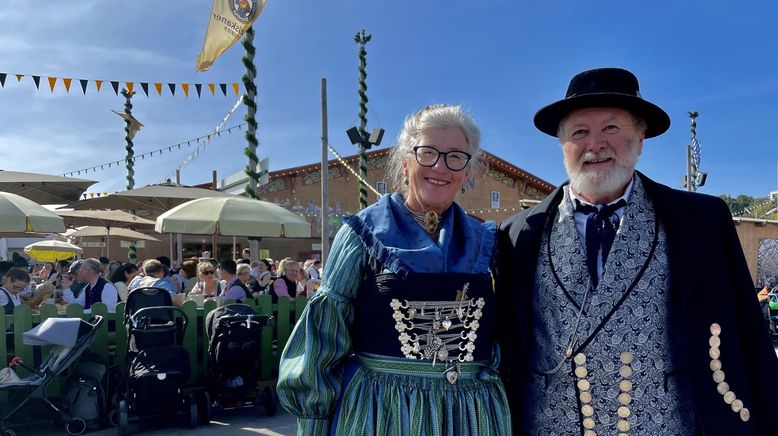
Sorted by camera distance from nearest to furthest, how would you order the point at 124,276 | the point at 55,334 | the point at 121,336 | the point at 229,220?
the point at 55,334 < the point at 121,336 < the point at 229,220 < the point at 124,276

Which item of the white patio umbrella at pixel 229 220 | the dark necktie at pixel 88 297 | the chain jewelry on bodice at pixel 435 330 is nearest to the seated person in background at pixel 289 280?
the white patio umbrella at pixel 229 220

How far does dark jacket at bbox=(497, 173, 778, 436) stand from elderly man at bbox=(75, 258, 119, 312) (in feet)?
17.5

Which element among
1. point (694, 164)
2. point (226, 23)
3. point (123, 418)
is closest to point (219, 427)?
point (123, 418)

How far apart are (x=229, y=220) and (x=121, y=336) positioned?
1913mm

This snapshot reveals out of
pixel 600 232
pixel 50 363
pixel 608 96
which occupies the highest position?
pixel 608 96

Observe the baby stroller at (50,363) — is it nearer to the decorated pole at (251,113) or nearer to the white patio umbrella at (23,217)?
the white patio umbrella at (23,217)

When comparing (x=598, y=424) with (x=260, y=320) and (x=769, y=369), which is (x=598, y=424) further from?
(x=260, y=320)

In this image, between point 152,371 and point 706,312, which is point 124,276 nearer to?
point 152,371

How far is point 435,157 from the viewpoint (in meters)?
1.91

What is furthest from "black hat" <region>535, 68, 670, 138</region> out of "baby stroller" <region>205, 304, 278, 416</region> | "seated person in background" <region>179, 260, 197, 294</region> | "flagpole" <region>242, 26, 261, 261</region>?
"flagpole" <region>242, 26, 261, 261</region>

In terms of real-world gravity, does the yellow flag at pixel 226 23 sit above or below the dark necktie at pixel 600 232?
above

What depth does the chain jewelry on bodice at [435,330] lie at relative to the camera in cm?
179

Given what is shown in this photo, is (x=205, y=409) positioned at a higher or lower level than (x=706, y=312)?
lower

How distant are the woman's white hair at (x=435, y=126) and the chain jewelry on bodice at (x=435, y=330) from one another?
0.47 meters
